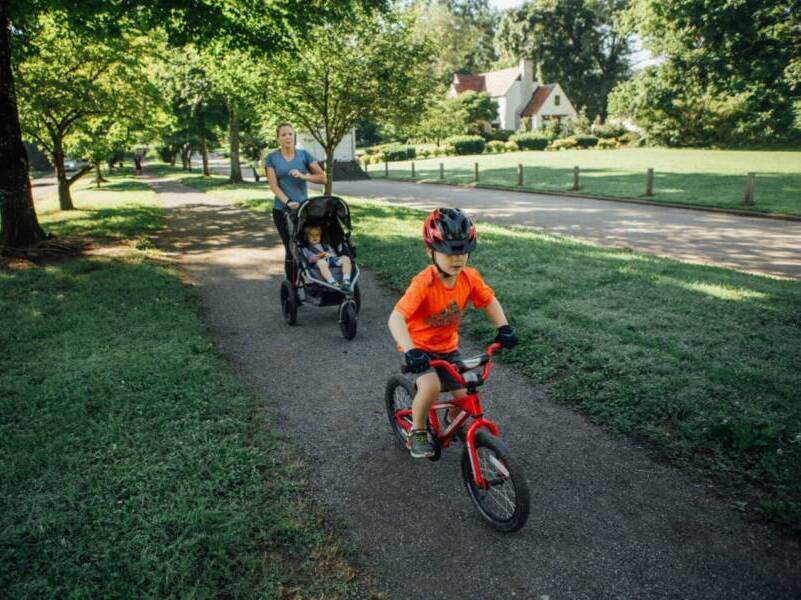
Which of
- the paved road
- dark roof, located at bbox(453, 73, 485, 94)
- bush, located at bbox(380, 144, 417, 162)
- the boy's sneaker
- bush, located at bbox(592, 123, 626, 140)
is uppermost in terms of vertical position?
dark roof, located at bbox(453, 73, 485, 94)

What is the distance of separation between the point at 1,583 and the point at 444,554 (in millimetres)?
2392

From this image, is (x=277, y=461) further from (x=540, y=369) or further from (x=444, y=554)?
(x=540, y=369)

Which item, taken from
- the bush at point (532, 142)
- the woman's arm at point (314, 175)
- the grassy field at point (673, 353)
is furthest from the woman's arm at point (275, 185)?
the bush at point (532, 142)

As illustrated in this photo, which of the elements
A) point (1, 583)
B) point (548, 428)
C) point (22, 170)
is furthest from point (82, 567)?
point (22, 170)

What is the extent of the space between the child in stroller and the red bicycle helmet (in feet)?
10.9

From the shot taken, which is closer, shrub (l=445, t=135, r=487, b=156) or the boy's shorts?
the boy's shorts

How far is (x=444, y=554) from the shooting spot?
9.93ft

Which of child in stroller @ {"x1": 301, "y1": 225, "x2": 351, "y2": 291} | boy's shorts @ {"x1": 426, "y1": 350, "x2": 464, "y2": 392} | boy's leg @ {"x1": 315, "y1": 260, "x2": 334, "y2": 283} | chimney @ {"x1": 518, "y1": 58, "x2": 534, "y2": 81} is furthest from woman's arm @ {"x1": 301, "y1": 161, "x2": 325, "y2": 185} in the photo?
chimney @ {"x1": 518, "y1": 58, "x2": 534, "y2": 81}

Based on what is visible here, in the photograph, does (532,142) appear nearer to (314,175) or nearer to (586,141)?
(586,141)

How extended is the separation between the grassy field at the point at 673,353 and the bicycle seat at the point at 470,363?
69.9 inches

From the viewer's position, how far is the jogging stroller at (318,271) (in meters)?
6.39

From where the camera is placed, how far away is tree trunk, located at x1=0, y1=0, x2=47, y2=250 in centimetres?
968

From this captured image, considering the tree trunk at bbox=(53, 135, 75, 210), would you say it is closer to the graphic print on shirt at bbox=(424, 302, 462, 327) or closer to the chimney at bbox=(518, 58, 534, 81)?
the graphic print on shirt at bbox=(424, 302, 462, 327)

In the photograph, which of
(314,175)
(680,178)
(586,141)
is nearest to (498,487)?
(314,175)
